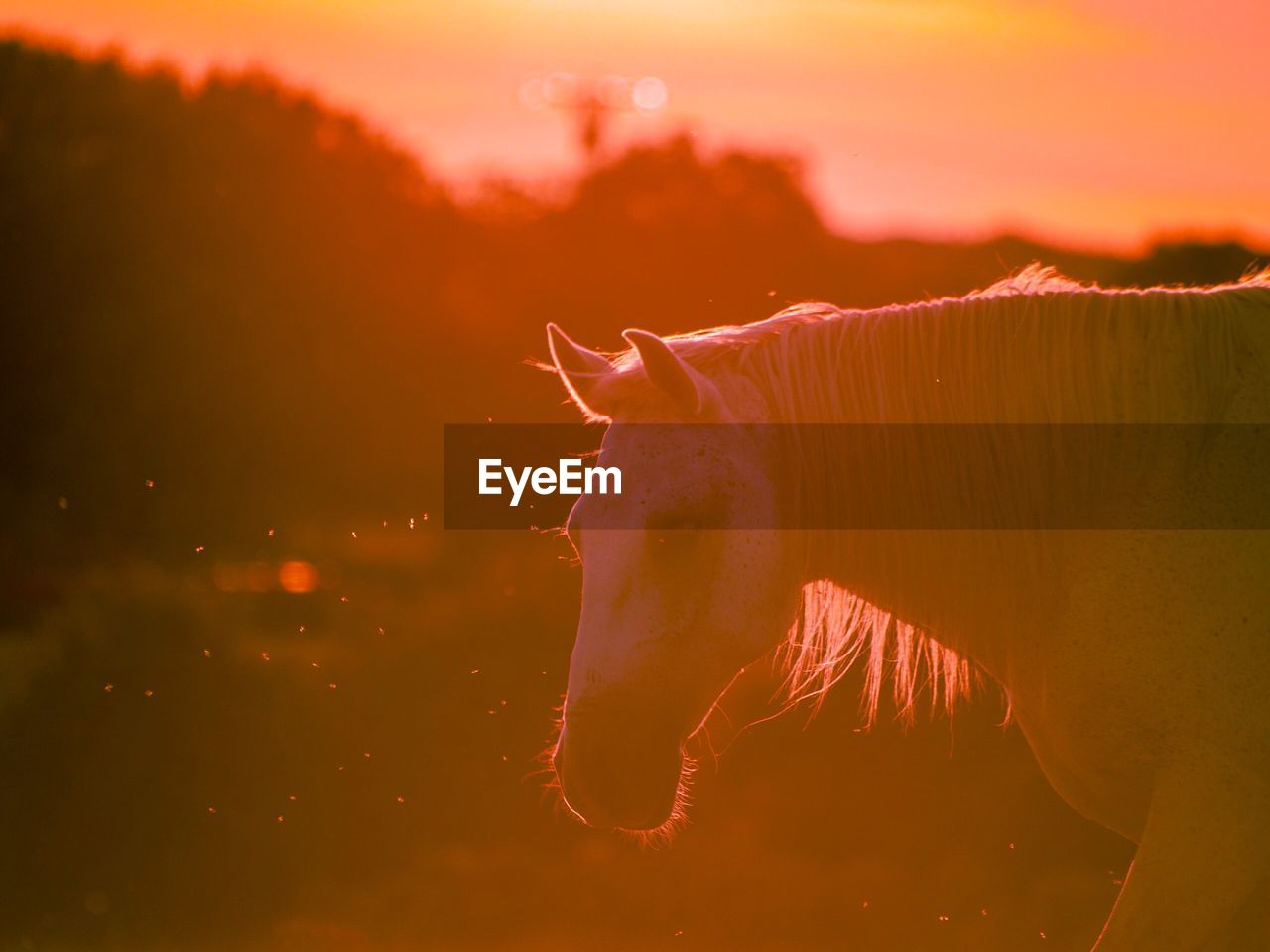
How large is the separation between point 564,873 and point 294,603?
29.4 ft

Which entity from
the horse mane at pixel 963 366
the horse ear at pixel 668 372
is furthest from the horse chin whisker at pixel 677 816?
the horse ear at pixel 668 372

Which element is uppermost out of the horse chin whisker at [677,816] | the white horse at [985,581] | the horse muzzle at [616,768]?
the white horse at [985,581]

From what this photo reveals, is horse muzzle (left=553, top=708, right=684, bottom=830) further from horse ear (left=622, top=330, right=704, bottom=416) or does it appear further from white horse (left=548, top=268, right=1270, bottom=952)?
horse ear (left=622, top=330, right=704, bottom=416)

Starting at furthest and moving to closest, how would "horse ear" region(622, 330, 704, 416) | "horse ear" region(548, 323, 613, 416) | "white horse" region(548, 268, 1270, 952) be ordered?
"horse ear" region(548, 323, 613, 416) < "horse ear" region(622, 330, 704, 416) < "white horse" region(548, 268, 1270, 952)

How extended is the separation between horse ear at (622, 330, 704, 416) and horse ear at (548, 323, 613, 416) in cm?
23

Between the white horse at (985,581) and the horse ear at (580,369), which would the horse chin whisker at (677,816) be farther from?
the horse ear at (580,369)

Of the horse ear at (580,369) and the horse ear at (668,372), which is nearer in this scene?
the horse ear at (668,372)

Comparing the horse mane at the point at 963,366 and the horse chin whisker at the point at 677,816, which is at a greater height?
the horse mane at the point at 963,366

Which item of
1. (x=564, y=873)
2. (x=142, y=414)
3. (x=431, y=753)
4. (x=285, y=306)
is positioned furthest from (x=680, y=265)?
(x=564, y=873)

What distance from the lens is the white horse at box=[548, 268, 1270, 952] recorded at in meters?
3.53

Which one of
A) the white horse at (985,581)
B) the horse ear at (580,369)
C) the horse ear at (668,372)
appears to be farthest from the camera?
the horse ear at (580,369)

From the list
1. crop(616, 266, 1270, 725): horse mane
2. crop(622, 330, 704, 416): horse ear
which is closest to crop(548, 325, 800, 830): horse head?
crop(622, 330, 704, 416): horse ear

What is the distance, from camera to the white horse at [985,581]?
353 cm

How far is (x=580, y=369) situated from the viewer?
417 centimetres
